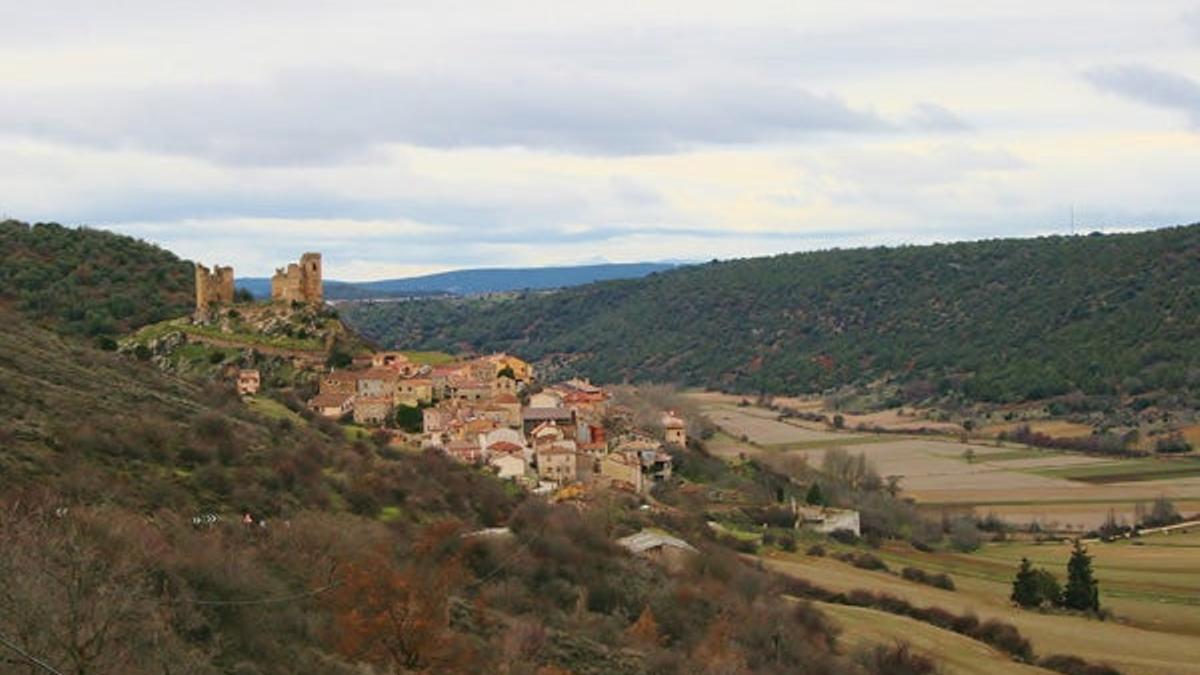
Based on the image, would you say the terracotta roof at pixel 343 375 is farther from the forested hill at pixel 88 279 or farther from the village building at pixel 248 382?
the forested hill at pixel 88 279

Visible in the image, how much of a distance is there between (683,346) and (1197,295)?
169 feet

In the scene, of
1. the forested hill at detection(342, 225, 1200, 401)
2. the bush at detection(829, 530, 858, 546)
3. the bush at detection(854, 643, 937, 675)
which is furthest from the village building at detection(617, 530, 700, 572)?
the forested hill at detection(342, 225, 1200, 401)

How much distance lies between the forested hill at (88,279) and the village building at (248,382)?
1023 cm

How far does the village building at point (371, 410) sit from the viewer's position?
5351cm

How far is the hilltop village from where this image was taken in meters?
51.2

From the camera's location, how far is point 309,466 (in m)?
30.8

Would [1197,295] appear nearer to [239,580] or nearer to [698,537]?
[698,537]

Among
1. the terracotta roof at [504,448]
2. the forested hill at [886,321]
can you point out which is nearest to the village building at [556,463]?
A: the terracotta roof at [504,448]

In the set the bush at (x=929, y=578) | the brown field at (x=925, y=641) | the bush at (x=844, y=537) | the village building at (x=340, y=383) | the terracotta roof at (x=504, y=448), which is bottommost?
the bush at (x=844, y=537)

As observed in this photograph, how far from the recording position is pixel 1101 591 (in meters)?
43.2

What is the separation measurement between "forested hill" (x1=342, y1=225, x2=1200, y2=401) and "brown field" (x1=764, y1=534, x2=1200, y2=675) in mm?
53613

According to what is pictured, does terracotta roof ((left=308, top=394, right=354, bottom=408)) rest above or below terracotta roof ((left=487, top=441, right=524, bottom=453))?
above

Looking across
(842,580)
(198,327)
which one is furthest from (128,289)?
(842,580)

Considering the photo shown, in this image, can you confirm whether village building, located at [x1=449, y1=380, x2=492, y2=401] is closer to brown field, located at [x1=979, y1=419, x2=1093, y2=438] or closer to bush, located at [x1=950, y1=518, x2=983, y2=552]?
bush, located at [x1=950, y1=518, x2=983, y2=552]
